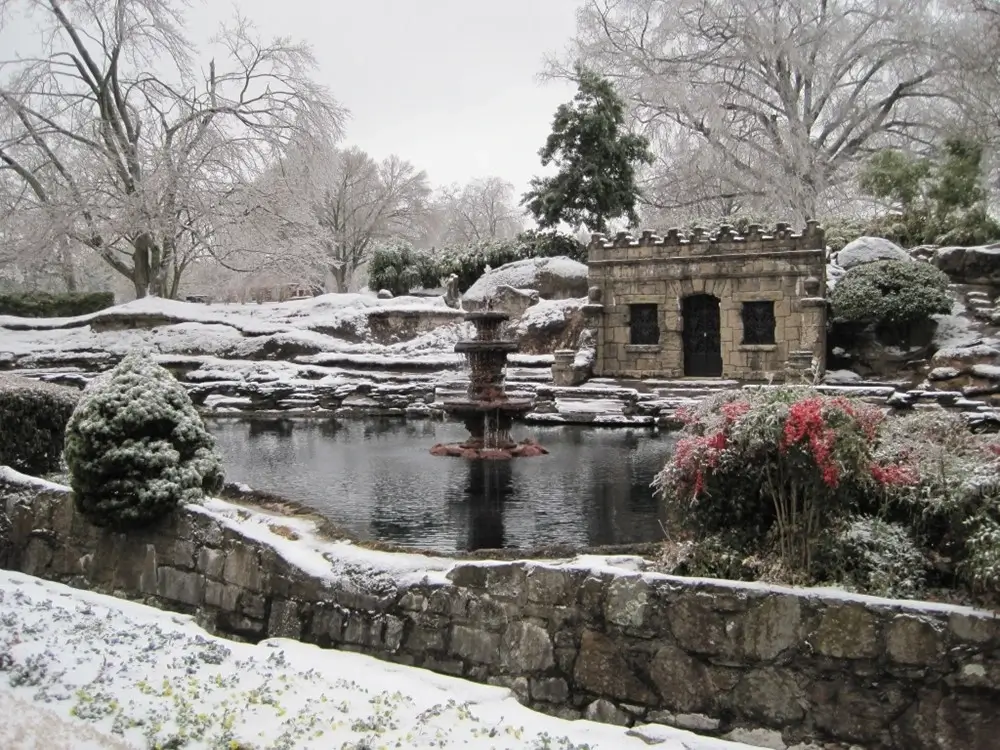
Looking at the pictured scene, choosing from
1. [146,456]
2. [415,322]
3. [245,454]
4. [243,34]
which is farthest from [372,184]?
[146,456]

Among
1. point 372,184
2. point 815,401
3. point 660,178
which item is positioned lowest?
point 815,401

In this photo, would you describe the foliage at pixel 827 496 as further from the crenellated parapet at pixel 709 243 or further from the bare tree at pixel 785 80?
the bare tree at pixel 785 80

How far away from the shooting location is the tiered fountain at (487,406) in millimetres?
13234

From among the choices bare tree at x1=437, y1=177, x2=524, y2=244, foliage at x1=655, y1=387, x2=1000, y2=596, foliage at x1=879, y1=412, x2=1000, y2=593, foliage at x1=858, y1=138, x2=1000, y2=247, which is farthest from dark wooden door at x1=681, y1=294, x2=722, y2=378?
bare tree at x1=437, y1=177, x2=524, y2=244

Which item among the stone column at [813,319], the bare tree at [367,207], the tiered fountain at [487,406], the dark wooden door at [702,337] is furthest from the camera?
the bare tree at [367,207]

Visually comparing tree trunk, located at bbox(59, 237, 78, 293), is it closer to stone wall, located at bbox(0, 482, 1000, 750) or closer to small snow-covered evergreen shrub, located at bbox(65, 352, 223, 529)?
small snow-covered evergreen shrub, located at bbox(65, 352, 223, 529)

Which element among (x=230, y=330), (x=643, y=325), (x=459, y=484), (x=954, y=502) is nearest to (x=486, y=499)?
(x=459, y=484)

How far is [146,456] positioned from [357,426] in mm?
10692

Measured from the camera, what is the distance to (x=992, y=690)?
163 inches

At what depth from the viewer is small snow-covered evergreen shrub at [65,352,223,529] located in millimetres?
6707

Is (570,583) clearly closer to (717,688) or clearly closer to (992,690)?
(717,688)

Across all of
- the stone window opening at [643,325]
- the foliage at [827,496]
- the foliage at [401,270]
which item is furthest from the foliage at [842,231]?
the foliage at [827,496]

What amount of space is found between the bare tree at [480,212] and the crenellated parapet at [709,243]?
39.7 m

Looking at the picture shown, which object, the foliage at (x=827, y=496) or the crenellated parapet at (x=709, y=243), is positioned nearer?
the foliage at (x=827, y=496)
